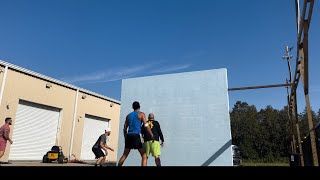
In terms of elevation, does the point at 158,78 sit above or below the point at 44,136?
above

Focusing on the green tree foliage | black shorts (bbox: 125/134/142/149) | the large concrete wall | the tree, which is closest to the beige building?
the large concrete wall

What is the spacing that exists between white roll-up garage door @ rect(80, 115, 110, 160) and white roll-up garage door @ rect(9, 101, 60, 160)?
8.42 ft

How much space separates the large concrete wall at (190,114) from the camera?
11617 mm

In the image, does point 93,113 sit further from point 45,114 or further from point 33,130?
point 33,130

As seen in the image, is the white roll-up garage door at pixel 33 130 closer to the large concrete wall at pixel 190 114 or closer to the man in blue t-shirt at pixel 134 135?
the large concrete wall at pixel 190 114

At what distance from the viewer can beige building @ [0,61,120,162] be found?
13844 millimetres

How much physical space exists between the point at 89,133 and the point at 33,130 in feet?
14.9

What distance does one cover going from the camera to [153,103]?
13.2 m

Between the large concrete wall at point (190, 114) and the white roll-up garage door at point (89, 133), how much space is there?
243 inches

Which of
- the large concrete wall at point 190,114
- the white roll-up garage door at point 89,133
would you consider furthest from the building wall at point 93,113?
the large concrete wall at point 190,114
